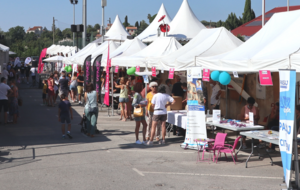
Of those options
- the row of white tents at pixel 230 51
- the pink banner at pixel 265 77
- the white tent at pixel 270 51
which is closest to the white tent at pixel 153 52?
the row of white tents at pixel 230 51

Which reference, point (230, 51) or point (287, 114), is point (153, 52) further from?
point (287, 114)

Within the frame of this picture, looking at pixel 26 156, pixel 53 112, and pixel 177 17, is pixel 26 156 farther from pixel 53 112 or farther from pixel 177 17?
pixel 177 17

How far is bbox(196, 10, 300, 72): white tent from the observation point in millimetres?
7949

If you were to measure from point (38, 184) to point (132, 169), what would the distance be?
1996 mm

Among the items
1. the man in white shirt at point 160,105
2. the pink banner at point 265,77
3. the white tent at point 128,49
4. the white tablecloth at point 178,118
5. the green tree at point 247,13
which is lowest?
the white tablecloth at point 178,118

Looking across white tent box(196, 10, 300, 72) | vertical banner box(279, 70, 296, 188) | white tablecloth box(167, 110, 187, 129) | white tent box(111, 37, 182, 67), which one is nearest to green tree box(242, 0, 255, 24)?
white tent box(111, 37, 182, 67)

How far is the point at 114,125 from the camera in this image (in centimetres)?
1472

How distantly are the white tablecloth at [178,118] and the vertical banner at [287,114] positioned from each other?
461cm

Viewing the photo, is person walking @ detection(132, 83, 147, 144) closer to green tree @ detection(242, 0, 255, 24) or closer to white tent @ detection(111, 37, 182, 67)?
white tent @ detection(111, 37, 182, 67)

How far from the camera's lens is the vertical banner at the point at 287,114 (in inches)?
257

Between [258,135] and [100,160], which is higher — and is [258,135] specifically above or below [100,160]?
above

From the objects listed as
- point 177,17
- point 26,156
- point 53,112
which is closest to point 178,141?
point 26,156

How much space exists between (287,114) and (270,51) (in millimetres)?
2482

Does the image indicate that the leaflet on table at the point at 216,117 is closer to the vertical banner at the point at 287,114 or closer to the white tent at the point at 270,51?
the white tent at the point at 270,51
